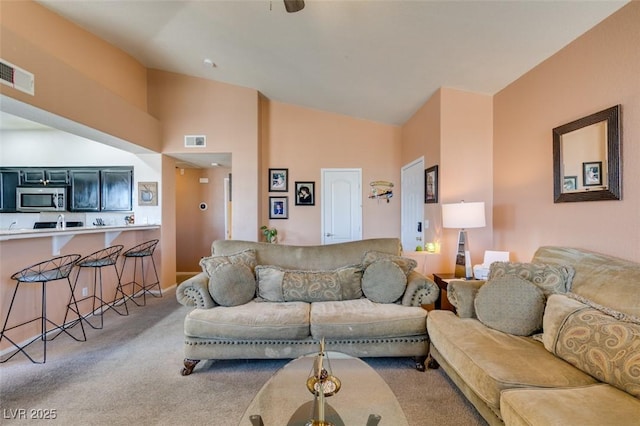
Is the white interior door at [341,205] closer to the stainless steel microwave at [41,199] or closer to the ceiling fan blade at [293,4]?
the ceiling fan blade at [293,4]

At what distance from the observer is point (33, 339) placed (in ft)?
9.47

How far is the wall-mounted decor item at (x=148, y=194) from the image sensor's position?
4695 mm

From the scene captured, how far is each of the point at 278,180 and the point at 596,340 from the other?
4466 mm

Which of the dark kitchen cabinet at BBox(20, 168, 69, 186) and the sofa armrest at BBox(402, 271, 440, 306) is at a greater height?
the dark kitchen cabinet at BBox(20, 168, 69, 186)

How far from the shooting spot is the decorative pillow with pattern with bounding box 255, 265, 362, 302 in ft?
8.96

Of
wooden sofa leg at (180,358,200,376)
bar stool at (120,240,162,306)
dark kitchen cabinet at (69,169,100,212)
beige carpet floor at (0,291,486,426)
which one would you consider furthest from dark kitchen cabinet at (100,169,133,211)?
wooden sofa leg at (180,358,200,376)

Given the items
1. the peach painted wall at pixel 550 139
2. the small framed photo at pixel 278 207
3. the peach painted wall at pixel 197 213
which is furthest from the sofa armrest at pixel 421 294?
the peach painted wall at pixel 197 213

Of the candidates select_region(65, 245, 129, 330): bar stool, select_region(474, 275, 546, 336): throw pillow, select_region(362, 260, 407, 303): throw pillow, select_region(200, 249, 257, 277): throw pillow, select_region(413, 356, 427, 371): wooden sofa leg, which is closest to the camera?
select_region(474, 275, 546, 336): throw pillow

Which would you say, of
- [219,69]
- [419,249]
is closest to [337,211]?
[419,249]

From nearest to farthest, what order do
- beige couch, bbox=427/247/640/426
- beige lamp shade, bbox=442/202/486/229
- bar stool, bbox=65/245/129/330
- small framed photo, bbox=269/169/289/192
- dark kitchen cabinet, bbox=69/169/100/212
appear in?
beige couch, bbox=427/247/640/426 → beige lamp shade, bbox=442/202/486/229 → bar stool, bbox=65/245/129/330 → dark kitchen cabinet, bbox=69/169/100/212 → small framed photo, bbox=269/169/289/192

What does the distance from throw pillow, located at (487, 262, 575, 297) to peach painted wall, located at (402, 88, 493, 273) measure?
1.29 metres

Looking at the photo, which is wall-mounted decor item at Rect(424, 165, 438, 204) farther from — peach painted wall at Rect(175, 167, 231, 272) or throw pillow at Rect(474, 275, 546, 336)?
peach painted wall at Rect(175, 167, 231, 272)

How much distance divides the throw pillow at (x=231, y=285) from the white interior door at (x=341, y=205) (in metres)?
2.68

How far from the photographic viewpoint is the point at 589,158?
7.58 ft
